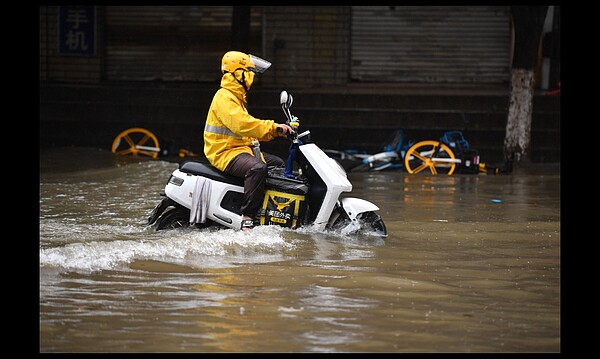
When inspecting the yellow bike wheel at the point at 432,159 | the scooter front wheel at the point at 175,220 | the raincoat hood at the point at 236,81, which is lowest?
the scooter front wheel at the point at 175,220

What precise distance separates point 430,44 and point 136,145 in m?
6.54

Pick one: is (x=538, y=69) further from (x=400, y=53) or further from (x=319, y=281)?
(x=319, y=281)

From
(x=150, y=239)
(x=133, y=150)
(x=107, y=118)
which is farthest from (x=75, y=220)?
(x=107, y=118)

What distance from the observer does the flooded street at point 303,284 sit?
210 inches

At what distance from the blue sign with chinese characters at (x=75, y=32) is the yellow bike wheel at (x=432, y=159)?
300 inches

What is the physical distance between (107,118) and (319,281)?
10692mm

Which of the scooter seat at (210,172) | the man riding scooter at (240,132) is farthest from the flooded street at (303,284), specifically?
the scooter seat at (210,172)

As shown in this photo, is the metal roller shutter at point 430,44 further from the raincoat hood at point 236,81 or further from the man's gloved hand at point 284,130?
the man's gloved hand at point 284,130

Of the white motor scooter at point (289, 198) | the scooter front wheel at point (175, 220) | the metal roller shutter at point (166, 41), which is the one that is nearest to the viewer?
the white motor scooter at point (289, 198)

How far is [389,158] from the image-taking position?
1358 cm

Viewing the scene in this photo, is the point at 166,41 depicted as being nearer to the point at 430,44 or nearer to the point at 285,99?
the point at 430,44

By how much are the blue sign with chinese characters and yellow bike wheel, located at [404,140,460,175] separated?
7623mm

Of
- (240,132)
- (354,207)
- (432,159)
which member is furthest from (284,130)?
(432,159)

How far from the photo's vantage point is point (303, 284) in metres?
6.55
